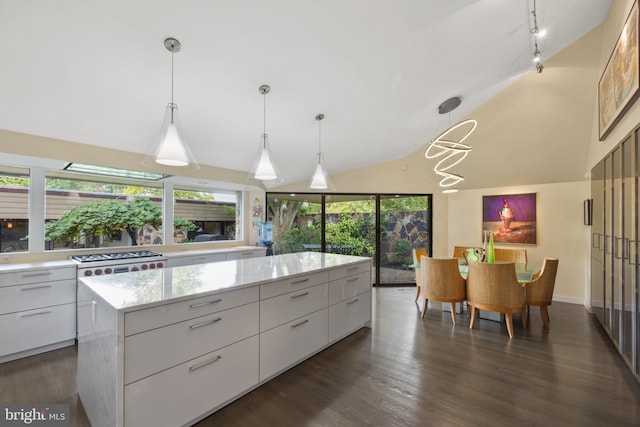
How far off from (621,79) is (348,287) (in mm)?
3196

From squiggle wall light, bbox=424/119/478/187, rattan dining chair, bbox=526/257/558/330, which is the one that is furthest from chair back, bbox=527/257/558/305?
squiggle wall light, bbox=424/119/478/187

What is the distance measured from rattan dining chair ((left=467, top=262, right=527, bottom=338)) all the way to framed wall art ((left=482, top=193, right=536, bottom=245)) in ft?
6.98

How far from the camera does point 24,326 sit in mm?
2660

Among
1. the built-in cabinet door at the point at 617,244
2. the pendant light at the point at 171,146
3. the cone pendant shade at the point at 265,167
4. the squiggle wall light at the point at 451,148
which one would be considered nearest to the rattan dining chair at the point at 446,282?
the squiggle wall light at the point at 451,148

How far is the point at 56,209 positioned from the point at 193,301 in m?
3.04

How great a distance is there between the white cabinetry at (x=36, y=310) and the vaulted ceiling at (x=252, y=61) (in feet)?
4.72

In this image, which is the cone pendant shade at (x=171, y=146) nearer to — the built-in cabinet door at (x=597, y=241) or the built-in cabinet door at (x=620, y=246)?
the built-in cabinet door at (x=620, y=246)

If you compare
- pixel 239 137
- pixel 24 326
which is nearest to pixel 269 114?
pixel 239 137

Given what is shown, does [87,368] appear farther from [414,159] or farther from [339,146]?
[414,159]

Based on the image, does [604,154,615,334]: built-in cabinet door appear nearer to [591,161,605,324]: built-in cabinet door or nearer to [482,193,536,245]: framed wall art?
[591,161,605,324]: built-in cabinet door

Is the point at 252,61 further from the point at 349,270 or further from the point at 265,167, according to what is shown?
the point at 349,270

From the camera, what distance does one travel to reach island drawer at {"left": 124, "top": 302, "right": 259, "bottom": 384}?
1487mm

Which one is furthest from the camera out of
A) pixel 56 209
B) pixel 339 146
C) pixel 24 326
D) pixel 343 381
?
pixel 339 146

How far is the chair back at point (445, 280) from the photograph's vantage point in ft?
11.9
